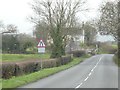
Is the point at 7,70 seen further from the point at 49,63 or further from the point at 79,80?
the point at 49,63

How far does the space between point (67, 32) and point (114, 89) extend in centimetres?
5572

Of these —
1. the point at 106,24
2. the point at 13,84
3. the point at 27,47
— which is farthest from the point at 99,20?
Result: the point at 27,47

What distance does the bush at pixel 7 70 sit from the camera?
24.6 meters

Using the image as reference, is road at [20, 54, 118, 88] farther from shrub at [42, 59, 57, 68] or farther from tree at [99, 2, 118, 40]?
tree at [99, 2, 118, 40]

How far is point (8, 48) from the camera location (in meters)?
109

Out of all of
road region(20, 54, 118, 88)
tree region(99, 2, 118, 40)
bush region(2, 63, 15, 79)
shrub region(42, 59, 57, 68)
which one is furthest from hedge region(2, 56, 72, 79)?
tree region(99, 2, 118, 40)

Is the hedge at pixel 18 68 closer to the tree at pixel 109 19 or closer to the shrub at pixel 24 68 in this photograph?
the shrub at pixel 24 68

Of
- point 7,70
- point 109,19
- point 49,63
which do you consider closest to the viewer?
point 7,70

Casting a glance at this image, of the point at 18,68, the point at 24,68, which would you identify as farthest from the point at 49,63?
the point at 18,68

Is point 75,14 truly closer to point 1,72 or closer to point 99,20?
point 99,20

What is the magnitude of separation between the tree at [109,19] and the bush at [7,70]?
105 ft

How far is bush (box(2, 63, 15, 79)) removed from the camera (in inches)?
969

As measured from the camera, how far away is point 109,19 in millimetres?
59781

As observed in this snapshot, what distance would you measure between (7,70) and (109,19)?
37296 mm
